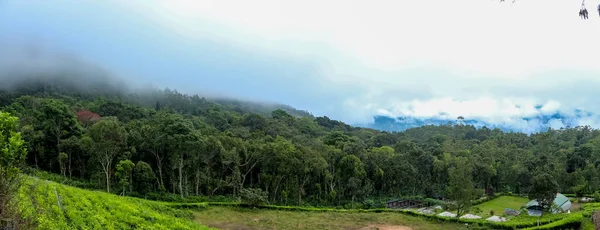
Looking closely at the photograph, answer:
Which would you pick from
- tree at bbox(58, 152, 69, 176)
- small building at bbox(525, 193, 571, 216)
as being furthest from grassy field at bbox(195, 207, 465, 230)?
tree at bbox(58, 152, 69, 176)

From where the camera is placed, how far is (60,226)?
34.5 feet

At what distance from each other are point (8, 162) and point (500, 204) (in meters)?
54.5

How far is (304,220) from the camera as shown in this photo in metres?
32.7

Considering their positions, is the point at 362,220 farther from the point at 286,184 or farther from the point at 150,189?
the point at 150,189

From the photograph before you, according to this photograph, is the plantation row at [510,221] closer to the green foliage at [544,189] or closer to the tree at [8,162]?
the green foliage at [544,189]

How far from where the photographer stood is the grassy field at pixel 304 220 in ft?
98.3

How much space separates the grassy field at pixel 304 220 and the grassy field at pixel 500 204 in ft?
39.4

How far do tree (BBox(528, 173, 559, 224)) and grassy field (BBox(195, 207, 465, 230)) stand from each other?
7648 mm

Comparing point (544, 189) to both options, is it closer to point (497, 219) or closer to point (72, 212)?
point (497, 219)

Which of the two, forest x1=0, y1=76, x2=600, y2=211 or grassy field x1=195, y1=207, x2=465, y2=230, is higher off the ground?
forest x1=0, y1=76, x2=600, y2=211

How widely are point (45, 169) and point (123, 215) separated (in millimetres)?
31200

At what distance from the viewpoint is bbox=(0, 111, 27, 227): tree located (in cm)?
729

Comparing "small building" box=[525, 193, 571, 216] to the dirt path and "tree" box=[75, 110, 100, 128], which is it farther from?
"tree" box=[75, 110, 100, 128]

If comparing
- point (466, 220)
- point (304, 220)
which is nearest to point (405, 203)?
point (466, 220)
